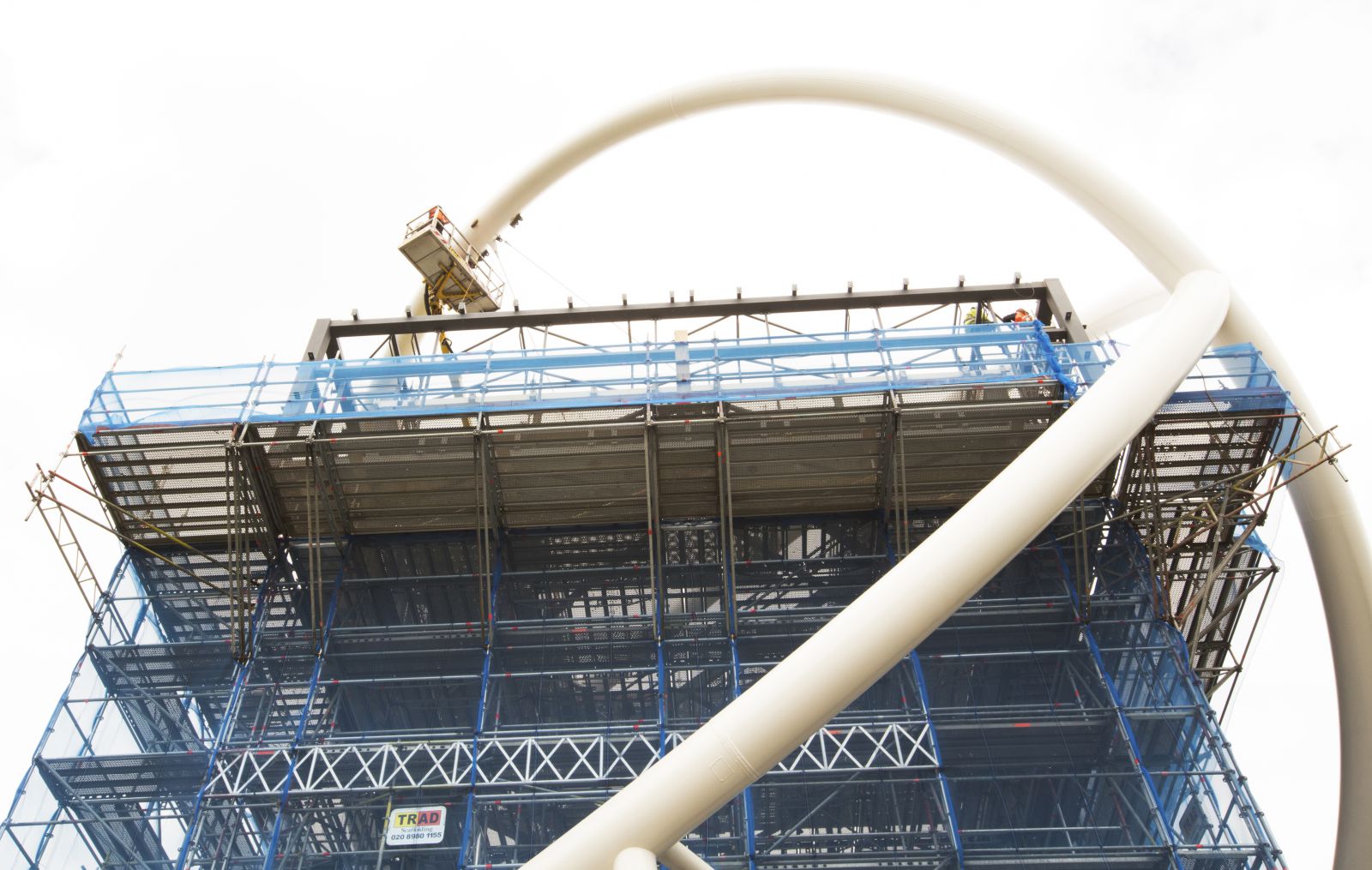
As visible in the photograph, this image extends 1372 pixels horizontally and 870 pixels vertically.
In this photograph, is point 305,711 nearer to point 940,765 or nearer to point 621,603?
point 621,603

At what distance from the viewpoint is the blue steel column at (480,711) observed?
17859mm

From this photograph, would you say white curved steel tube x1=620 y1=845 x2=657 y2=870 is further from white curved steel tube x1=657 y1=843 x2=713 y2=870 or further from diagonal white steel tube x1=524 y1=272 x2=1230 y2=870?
white curved steel tube x1=657 y1=843 x2=713 y2=870

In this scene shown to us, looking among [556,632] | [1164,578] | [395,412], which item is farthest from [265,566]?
[1164,578]

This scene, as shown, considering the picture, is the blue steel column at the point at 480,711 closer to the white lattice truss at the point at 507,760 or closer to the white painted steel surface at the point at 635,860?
the white lattice truss at the point at 507,760

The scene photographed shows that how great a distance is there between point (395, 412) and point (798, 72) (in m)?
12.6

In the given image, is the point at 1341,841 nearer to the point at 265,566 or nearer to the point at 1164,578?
the point at 1164,578

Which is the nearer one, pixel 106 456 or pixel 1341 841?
pixel 1341 841

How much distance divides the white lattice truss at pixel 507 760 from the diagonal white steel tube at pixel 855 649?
5.63m

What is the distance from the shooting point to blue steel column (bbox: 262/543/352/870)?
58.6ft

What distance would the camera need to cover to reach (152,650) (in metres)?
20.9

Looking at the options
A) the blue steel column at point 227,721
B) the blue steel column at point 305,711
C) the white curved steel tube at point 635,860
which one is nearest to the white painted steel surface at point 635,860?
the white curved steel tube at point 635,860

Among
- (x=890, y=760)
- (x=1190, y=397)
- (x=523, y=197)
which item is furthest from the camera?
(x=523, y=197)

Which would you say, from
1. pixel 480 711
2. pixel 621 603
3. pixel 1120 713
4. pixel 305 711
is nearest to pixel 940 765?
pixel 1120 713

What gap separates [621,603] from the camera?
71.7ft
